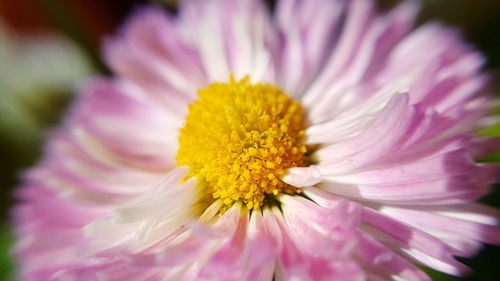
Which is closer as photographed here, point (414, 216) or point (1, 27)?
point (414, 216)

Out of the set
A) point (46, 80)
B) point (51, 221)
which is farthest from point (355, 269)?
point (46, 80)

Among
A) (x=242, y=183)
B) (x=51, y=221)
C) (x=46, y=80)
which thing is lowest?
(x=242, y=183)

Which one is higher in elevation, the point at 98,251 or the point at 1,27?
the point at 1,27

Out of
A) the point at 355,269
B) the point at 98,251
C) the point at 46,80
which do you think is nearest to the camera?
the point at 355,269

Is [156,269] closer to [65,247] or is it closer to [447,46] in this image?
[65,247]

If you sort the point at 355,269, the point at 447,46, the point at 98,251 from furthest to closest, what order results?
the point at 447,46 → the point at 98,251 → the point at 355,269
